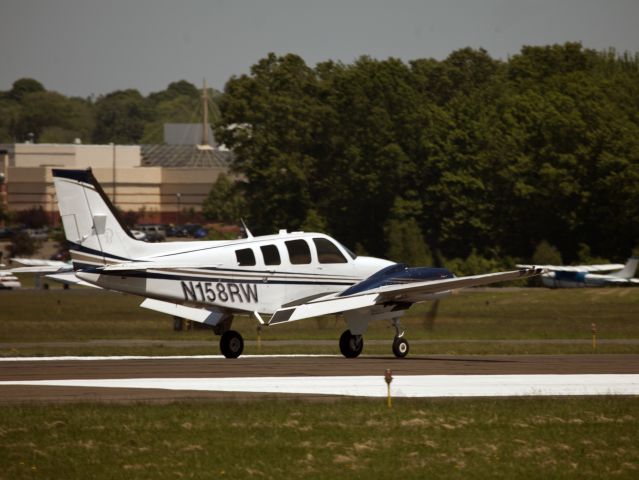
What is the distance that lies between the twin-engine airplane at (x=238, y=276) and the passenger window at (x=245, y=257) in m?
0.03

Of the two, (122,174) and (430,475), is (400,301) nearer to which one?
(430,475)

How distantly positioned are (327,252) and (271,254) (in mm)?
1734

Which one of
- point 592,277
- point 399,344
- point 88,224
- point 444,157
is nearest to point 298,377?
point 399,344

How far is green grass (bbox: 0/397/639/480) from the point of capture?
16.9 metres

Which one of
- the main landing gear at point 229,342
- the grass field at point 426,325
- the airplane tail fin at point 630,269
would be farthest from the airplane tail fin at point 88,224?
the airplane tail fin at point 630,269

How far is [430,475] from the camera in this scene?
55.0 feet

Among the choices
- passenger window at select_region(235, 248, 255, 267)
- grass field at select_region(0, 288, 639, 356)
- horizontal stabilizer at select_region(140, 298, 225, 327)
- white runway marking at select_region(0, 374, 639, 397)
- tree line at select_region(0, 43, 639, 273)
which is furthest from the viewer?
tree line at select_region(0, 43, 639, 273)

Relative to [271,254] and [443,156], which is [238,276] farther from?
[443,156]

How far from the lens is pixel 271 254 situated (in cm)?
3100

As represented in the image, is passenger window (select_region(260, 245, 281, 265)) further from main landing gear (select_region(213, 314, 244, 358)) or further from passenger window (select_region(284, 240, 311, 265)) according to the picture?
main landing gear (select_region(213, 314, 244, 358))

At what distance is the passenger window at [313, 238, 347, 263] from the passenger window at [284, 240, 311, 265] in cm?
35

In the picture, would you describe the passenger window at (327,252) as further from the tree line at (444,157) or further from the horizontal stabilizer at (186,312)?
the tree line at (444,157)

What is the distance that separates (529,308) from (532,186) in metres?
34.1

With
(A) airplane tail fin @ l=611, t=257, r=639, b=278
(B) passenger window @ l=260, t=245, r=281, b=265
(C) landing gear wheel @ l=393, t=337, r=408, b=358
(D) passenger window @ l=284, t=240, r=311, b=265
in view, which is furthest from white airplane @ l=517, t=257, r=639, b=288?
(B) passenger window @ l=260, t=245, r=281, b=265
